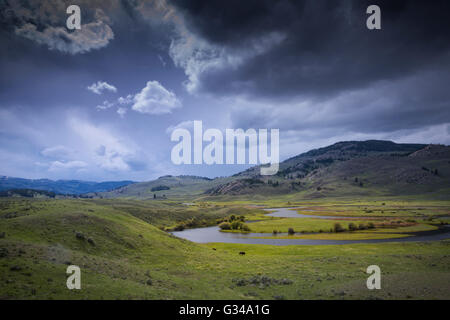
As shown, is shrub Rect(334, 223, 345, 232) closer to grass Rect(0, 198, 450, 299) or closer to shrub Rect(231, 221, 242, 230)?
grass Rect(0, 198, 450, 299)

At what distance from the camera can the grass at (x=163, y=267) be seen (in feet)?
73.2

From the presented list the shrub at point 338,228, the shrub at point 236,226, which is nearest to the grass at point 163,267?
the shrub at point 338,228

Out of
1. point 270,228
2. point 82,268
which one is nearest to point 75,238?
point 82,268

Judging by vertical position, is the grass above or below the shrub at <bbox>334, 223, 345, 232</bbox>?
above

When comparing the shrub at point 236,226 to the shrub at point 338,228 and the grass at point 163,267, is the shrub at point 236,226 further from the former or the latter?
the grass at point 163,267

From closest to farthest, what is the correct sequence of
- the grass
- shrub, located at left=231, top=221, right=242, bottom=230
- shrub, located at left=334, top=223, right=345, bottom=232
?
1. the grass
2. shrub, located at left=334, top=223, right=345, bottom=232
3. shrub, located at left=231, top=221, right=242, bottom=230

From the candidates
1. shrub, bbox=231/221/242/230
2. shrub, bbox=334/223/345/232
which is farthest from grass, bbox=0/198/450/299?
shrub, bbox=231/221/242/230

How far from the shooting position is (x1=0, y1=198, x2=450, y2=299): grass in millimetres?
22297

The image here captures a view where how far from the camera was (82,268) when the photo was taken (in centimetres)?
2645

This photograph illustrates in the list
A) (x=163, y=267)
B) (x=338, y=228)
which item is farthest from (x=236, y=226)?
(x=163, y=267)

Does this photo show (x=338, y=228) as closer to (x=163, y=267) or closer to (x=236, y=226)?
(x=236, y=226)

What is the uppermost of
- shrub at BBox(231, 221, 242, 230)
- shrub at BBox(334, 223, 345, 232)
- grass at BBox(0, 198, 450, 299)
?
grass at BBox(0, 198, 450, 299)

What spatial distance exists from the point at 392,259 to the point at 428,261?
4.90 meters
